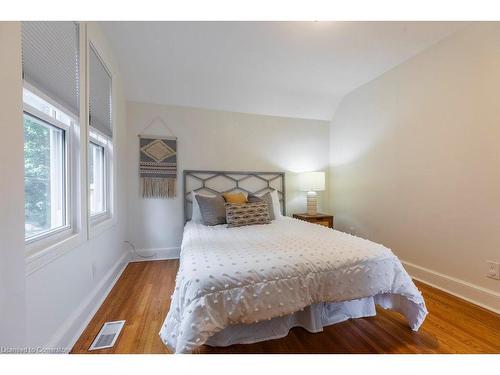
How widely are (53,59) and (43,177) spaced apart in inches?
27.5

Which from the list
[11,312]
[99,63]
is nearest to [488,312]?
[11,312]

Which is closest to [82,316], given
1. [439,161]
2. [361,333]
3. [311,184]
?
[361,333]

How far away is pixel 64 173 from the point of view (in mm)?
1527

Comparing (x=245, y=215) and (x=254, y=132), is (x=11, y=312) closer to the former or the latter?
(x=245, y=215)

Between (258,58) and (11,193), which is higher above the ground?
(258,58)

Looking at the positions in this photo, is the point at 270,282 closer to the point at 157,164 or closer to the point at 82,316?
the point at 82,316

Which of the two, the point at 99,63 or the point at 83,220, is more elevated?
the point at 99,63

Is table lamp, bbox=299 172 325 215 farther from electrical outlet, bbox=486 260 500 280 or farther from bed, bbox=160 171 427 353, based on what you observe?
electrical outlet, bbox=486 260 500 280

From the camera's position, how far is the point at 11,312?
87 centimetres

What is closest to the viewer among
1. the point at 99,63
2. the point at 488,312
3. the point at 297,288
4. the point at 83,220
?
the point at 297,288

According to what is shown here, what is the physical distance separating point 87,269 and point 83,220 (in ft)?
1.32

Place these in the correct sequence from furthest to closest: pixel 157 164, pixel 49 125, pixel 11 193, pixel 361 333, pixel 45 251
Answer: pixel 157 164 → pixel 361 333 → pixel 49 125 → pixel 45 251 → pixel 11 193

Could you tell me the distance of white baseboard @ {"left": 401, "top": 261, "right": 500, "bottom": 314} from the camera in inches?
71.0

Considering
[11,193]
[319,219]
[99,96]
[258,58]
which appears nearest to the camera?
[11,193]
